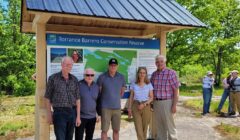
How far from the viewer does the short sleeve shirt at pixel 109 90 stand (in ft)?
21.9

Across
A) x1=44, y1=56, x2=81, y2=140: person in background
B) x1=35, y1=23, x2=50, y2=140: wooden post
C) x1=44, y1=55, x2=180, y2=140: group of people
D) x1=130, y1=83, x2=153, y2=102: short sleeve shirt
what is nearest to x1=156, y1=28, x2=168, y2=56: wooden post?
x1=44, y1=55, x2=180, y2=140: group of people

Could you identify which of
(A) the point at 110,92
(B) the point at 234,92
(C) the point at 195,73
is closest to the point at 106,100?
(A) the point at 110,92

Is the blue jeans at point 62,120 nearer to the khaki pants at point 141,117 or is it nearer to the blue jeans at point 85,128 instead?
the blue jeans at point 85,128

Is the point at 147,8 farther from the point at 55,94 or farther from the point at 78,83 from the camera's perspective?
the point at 55,94

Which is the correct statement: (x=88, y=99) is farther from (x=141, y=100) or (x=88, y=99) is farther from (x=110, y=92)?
(x=141, y=100)

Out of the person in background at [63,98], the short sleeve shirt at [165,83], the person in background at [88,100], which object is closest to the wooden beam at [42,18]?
the person in background at [63,98]

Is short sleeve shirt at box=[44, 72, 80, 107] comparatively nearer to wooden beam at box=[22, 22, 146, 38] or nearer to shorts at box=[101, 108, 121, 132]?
shorts at box=[101, 108, 121, 132]

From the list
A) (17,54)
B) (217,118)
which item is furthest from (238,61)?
(217,118)

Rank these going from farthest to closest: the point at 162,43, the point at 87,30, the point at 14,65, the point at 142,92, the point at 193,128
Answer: the point at 14,65
the point at 193,128
the point at 162,43
the point at 87,30
the point at 142,92

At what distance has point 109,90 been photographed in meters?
6.65

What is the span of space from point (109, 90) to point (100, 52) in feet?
2.85

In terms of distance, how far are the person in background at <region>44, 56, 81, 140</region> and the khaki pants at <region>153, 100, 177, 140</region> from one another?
198 cm

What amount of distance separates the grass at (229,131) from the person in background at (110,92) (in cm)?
402

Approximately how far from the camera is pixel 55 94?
5895 millimetres
